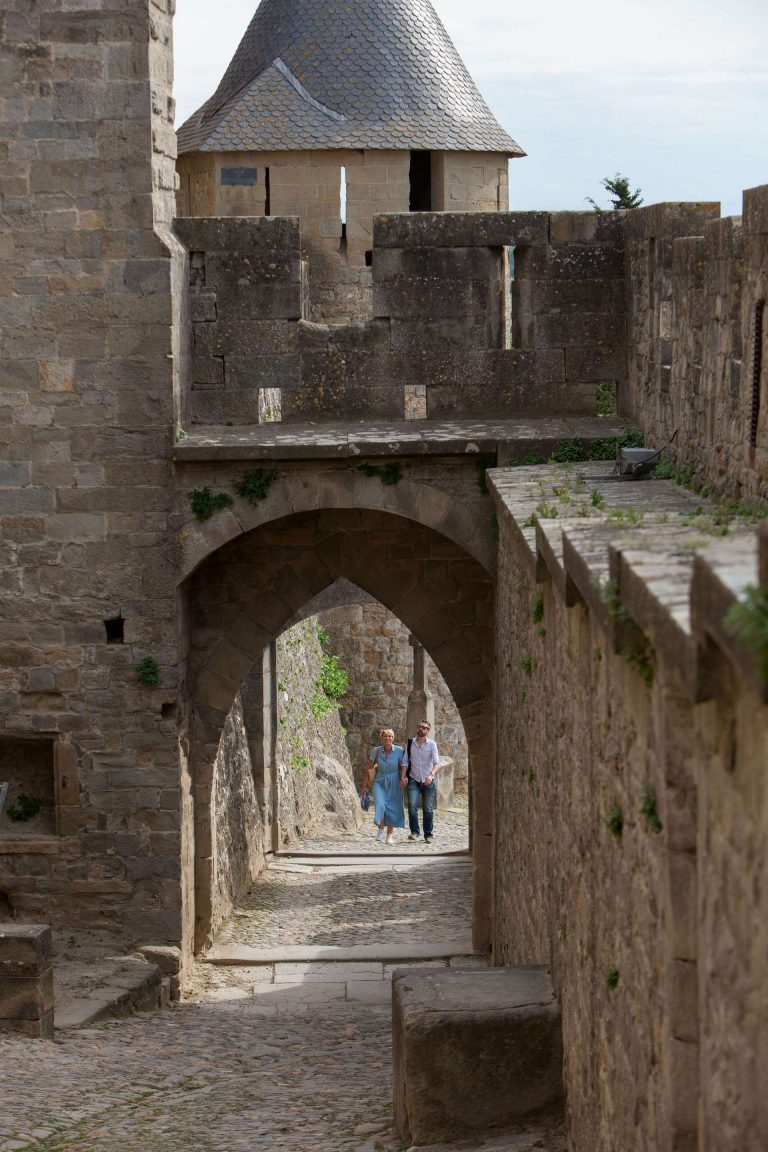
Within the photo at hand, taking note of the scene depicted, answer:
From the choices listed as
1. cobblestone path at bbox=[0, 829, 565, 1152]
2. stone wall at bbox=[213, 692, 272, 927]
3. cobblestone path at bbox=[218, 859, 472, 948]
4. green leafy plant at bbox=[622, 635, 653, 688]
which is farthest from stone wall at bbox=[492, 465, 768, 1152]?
stone wall at bbox=[213, 692, 272, 927]

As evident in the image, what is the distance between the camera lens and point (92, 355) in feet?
31.1

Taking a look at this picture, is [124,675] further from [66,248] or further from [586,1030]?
[586,1030]

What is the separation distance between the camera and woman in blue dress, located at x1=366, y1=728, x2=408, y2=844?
52.9 ft

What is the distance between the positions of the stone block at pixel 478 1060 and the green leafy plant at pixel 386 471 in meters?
4.20

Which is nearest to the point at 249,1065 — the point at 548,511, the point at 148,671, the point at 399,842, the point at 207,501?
the point at 148,671

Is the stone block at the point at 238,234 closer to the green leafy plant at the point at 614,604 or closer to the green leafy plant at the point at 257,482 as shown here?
the green leafy plant at the point at 257,482

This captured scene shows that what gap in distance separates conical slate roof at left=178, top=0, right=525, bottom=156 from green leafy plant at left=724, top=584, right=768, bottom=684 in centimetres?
1583

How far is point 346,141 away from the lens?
17.6m

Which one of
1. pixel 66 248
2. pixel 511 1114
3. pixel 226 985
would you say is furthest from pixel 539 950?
pixel 66 248

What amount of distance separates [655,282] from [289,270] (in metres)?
2.44

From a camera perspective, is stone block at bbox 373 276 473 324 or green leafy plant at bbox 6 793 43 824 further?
green leafy plant at bbox 6 793 43 824

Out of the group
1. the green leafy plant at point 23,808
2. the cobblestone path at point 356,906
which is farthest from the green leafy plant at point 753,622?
the cobblestone path at point 356,906

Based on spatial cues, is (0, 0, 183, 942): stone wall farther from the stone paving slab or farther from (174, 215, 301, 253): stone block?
the stone paving slab

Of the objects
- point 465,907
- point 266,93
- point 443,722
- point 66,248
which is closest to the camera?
point 66,248
